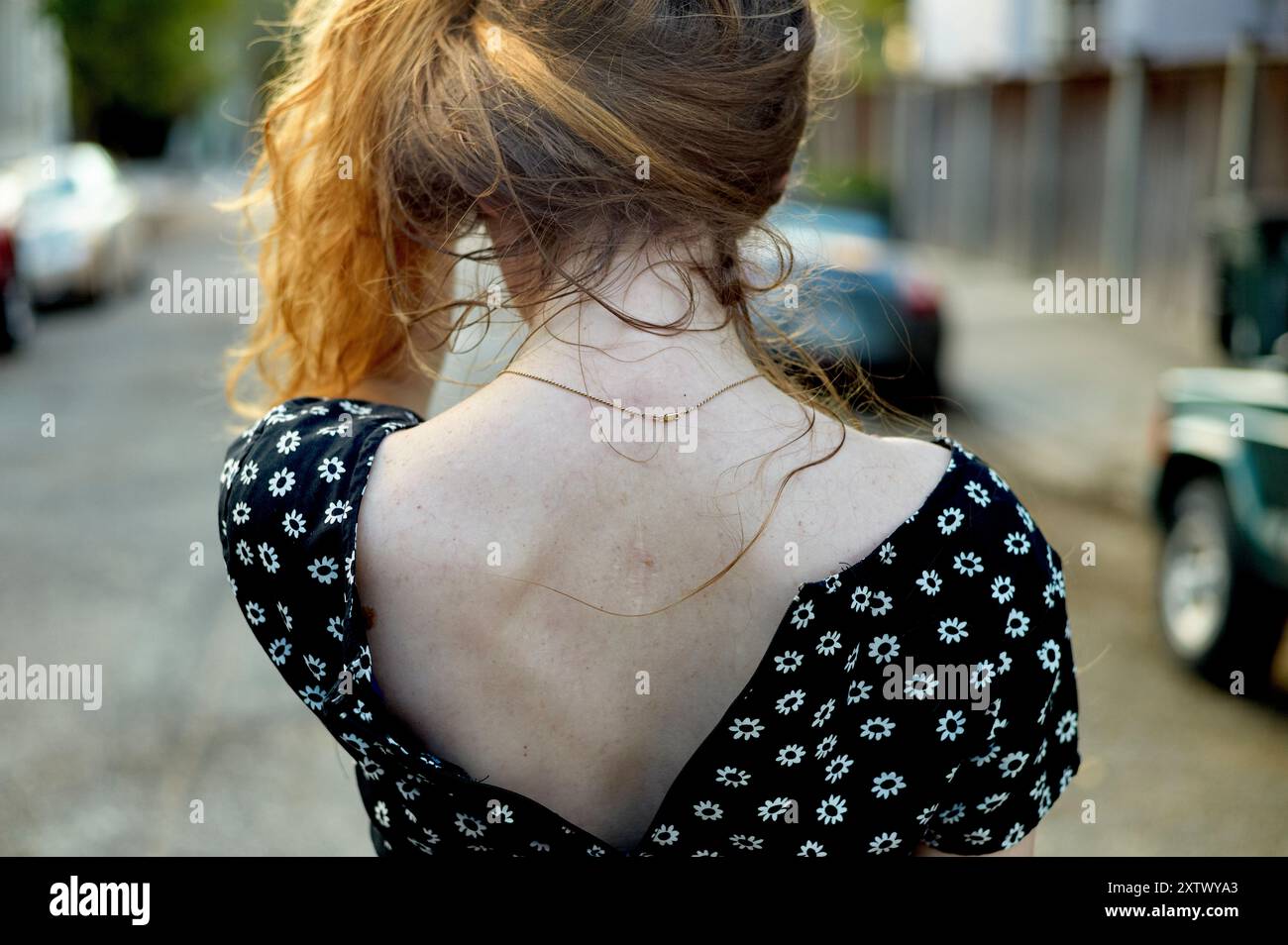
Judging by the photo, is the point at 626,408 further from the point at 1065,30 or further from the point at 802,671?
the point at 1065,30

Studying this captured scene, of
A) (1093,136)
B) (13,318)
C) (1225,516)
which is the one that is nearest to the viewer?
(1225,516)

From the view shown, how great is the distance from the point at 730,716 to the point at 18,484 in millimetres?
7241

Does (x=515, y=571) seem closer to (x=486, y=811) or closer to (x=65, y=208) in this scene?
(x=486, y=811)

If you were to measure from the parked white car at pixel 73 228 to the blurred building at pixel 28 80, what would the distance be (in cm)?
167

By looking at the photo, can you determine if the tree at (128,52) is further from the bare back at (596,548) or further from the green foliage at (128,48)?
the bare back at (596,548)

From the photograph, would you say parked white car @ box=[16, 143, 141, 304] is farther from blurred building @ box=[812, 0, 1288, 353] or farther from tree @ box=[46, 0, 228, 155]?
blurred building @ box=[812, 0, 1288, 353]

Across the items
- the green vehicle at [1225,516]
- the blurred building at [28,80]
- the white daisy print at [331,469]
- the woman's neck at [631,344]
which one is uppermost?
the blurred building at [28,80]

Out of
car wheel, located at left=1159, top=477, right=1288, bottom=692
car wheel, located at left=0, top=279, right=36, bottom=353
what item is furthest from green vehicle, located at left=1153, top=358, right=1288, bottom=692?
car wheel, located at left=0, top=279, right=36, bottom=353

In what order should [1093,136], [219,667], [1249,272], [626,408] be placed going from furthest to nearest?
1. [1093,136]
2. [1249,272]
3. [219,667]
4. [626,408]

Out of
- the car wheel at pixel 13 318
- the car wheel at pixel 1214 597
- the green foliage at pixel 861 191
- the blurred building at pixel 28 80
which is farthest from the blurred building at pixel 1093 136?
the blurred building at pixel 28 80

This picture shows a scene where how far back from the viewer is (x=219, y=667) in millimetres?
5082

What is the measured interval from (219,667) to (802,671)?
14.0 feet

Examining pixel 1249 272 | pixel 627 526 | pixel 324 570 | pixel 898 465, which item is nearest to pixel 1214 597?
pixel 1249 272

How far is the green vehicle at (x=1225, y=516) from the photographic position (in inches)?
180
